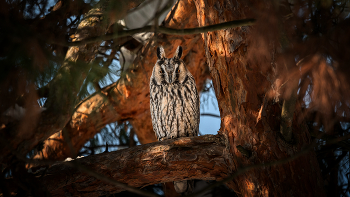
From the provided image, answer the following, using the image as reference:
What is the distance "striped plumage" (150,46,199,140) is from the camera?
252 centimetres

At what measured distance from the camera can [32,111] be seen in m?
0.92

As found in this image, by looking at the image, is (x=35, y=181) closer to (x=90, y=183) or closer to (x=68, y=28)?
(x=90, y=183)

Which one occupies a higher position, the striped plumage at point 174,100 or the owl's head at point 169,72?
the owl's head at point 169,72

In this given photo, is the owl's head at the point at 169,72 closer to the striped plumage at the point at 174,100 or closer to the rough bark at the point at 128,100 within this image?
the striped plumage at the point at 174,100

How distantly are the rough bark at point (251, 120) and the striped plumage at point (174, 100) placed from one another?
0.81 m

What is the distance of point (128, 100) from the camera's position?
10.3 feet

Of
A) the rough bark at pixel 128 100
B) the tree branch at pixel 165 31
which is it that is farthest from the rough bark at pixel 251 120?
the rough bark at pixel 128 100

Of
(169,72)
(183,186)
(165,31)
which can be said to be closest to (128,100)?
(169,72)

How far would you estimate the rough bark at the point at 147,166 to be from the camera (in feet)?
5.84

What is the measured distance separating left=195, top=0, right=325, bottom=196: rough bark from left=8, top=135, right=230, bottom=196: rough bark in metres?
0.19

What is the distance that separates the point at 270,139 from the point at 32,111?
4.24ft

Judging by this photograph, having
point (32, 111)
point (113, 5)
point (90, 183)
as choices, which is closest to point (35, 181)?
point (90, 183)

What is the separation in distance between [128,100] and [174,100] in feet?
2.84

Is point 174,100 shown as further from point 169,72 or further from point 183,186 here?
point 183,186
